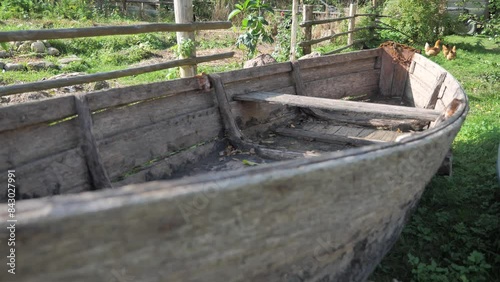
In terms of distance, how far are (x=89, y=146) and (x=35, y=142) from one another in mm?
280

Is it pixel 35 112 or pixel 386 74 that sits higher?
pixel 35 112

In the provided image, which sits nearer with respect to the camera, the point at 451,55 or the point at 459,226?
the point at 459,226

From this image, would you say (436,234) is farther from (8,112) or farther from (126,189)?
(8,112)

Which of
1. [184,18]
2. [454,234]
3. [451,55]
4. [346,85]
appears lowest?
[454,234]

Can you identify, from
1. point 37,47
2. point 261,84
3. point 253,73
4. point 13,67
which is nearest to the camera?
point 253,73

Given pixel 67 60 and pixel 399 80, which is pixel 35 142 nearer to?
pixel 399 80

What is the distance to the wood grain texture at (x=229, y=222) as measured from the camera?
1.00 meters

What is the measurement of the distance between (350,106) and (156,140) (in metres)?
1.43

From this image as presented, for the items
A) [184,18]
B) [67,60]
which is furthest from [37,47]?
[184,18]

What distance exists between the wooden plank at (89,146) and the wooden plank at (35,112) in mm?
48

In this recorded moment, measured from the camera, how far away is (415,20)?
11.0 meters

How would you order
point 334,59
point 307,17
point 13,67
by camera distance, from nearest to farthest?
point 334,59 → point 13,67 → point 307,17

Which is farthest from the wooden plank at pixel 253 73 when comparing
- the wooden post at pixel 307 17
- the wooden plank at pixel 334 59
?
the wooden post at pixel 307 17

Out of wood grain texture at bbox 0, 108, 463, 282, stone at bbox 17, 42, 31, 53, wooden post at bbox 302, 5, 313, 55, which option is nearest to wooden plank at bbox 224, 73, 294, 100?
wood grain texture at bbox 0, 108, 463, 282
